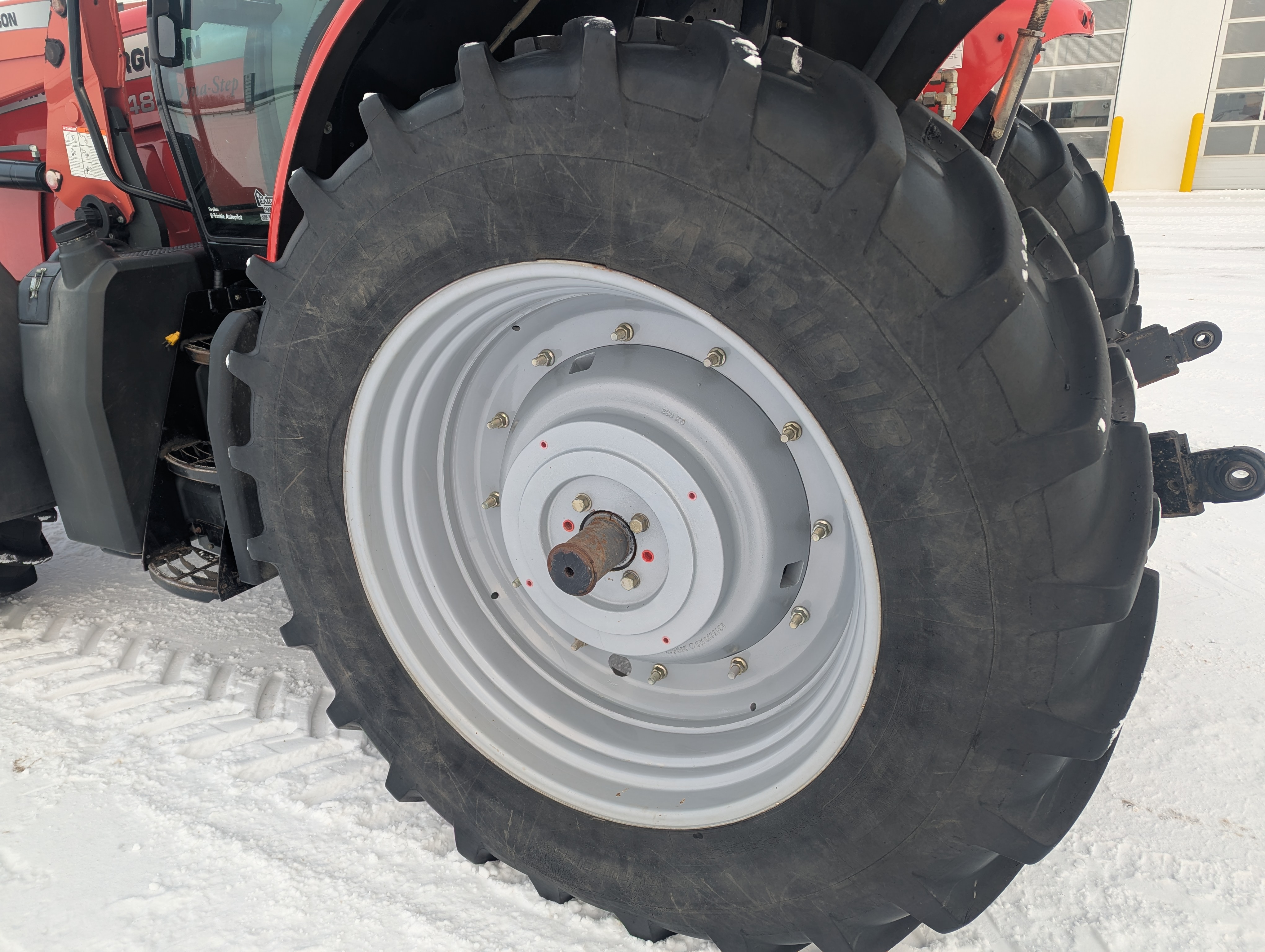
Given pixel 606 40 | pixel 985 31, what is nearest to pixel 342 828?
pixel 606 40

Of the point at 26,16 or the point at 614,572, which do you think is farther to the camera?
the point at 26,16

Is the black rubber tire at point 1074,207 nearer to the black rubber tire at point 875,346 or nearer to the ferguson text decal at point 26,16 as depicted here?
the black rubber tire at point 875,346

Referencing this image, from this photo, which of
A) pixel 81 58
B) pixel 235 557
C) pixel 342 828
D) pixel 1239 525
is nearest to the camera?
pixel 342 828

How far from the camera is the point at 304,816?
1710 mm

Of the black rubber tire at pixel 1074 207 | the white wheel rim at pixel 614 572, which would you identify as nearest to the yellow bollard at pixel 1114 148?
the black rubber tire at pixel 1074 207

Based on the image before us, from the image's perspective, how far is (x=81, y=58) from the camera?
7.48 feet

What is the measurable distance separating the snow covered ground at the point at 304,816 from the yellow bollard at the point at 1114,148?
13.5 metres

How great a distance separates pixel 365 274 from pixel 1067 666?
1113 mm

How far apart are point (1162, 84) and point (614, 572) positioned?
53.2 feet

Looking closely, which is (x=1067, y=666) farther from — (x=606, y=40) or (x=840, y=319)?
(x=606, y=40)

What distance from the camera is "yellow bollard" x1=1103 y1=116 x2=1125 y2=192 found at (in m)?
13.6

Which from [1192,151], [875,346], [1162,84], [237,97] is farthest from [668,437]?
[1162,84]

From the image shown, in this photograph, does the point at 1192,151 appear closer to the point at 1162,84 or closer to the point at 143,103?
the point at 1162,84

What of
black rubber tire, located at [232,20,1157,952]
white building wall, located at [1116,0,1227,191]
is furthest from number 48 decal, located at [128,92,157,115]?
white building wall, located at [1116,0,1227,191]
